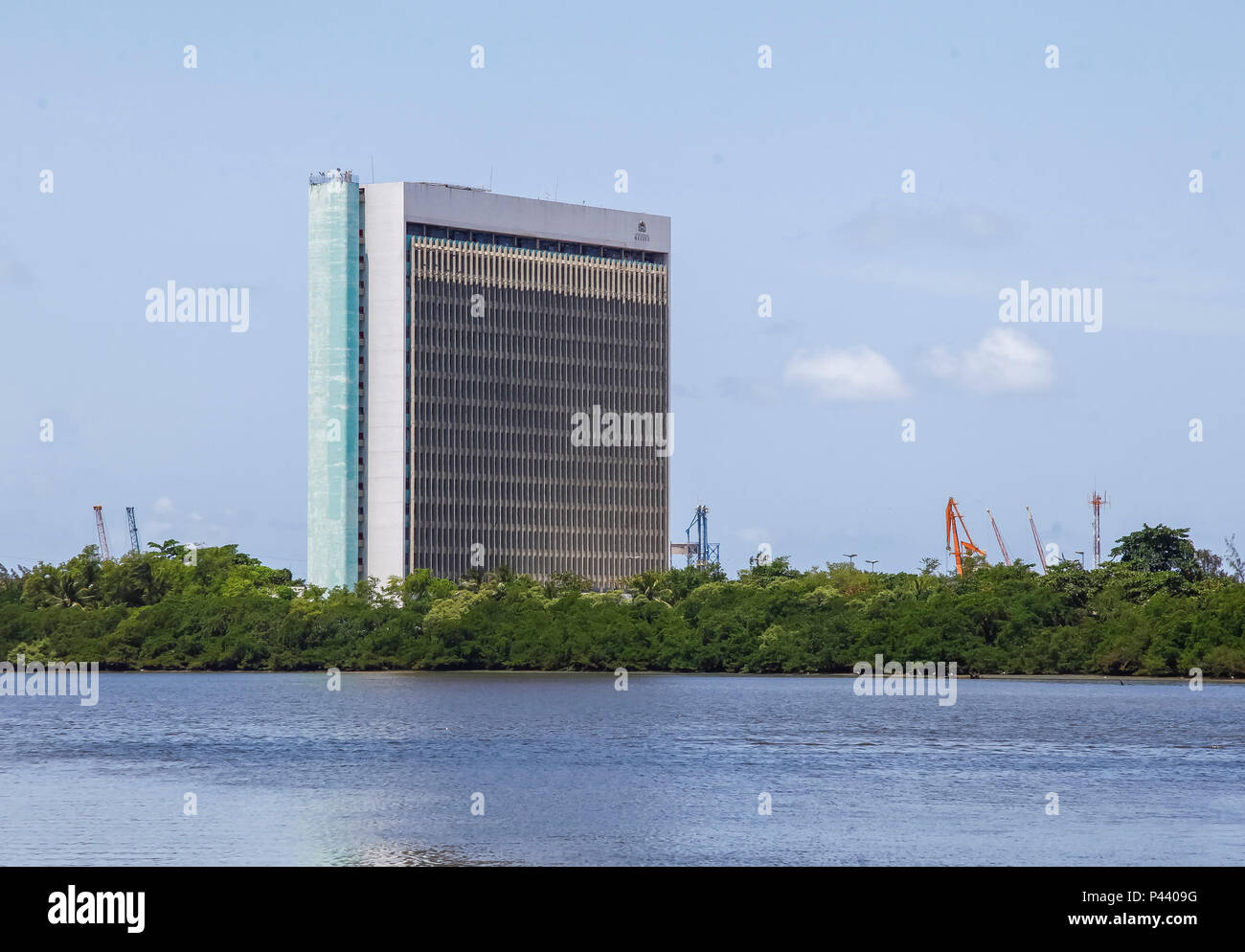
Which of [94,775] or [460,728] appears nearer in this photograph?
[94,775]

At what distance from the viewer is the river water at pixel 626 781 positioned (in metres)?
65.7

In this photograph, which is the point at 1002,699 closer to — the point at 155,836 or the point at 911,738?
the point at 911,738

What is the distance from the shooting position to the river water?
6569cm

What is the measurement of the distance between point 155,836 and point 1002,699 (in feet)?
324

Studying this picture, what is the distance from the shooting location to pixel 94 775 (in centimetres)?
9094

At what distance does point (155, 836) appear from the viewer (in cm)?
6750

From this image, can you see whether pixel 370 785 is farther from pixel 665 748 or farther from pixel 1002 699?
pixel 1002 699

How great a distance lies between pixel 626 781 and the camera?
89438 mm
